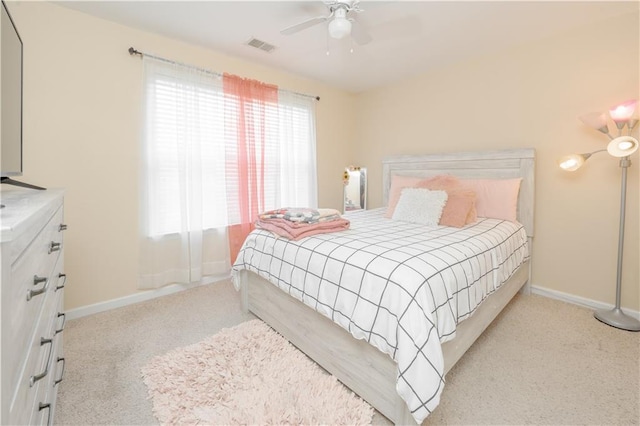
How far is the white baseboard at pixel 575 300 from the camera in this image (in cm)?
234

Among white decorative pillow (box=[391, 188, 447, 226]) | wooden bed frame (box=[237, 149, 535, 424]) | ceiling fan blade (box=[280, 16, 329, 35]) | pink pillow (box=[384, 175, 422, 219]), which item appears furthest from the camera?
pink pillow (box=[384, 175, 422, 219])

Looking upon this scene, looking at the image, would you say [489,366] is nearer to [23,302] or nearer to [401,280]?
[401,280]

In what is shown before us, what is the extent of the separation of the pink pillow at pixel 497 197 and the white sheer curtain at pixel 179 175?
8.63 feet

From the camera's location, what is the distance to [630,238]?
2.32 m

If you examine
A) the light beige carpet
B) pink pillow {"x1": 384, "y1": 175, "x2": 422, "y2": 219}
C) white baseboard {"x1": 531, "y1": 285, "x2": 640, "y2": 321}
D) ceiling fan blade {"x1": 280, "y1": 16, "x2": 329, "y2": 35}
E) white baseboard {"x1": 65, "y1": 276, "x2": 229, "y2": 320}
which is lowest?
the light beige carpet

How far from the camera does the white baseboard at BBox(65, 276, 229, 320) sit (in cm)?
233

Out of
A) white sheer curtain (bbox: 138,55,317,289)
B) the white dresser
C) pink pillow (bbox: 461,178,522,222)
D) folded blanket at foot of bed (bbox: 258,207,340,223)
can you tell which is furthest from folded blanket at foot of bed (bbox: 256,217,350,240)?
pink pillow (bbox: 461,178,522,222)

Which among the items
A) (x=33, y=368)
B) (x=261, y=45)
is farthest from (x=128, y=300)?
(x=261, y=45)

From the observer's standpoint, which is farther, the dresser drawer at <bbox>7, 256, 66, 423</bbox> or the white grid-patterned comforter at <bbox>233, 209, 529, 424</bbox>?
the white grid-patterned comforter at <bbox>233, 209, 529, 424</bbox>

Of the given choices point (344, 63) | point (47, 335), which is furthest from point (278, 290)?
point (344, 63)

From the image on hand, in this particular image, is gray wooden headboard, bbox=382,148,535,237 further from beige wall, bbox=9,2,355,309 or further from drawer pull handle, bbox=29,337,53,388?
drawer pull handle, bbox=29,337,53,388

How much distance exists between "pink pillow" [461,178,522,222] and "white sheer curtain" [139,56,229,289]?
2.63 m

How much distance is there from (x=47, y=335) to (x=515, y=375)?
2.26m

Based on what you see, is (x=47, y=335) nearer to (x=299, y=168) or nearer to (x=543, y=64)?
(x=299, y=168)
